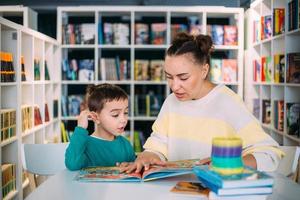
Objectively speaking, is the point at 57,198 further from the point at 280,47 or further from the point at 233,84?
the point at 233,84

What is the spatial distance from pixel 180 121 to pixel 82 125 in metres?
0.44

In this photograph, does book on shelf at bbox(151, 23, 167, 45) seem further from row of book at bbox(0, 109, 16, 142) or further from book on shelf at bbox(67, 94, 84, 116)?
row of book at bbox(0, 109, 16, 142)

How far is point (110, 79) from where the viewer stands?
201 inches

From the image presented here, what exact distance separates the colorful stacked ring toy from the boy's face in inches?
43.7

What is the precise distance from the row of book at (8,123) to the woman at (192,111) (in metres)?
1.75

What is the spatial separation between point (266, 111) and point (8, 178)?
2.61 meters

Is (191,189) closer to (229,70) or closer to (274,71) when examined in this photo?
(274,71)

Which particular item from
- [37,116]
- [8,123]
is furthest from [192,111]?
[37,116]

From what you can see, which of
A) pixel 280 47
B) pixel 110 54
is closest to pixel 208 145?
pixel 280 47

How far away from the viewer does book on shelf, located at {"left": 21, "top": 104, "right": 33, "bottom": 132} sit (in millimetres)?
3828

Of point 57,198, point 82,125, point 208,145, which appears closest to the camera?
point 57,198

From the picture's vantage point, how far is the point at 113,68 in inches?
201

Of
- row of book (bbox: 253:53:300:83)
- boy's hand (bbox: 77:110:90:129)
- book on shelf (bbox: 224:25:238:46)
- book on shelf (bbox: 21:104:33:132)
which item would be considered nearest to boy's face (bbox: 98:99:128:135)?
boy's hand (bbox: 77:110:90:129)

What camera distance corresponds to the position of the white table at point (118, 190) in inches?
52.9
